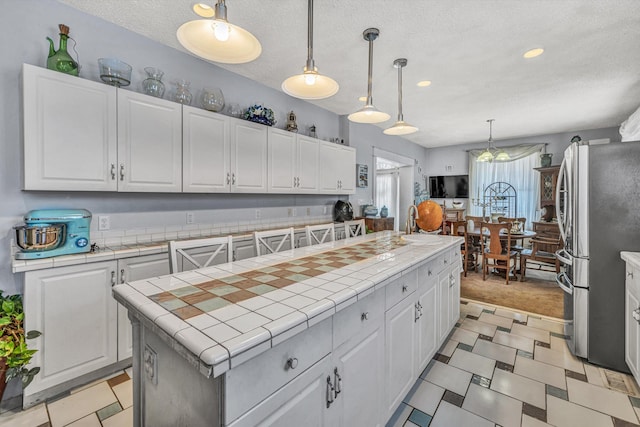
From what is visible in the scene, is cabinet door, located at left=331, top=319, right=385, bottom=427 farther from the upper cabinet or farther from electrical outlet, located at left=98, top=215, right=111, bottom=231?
electrical outlet, located at left=98, top=215, right=111, bottom=231

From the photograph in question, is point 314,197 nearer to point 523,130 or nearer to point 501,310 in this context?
point 501,310

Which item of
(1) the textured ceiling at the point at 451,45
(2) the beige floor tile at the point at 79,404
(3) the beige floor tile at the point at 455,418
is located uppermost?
(1) the textured ceiling at the point at 451,45

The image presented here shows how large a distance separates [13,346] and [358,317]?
1.95 m

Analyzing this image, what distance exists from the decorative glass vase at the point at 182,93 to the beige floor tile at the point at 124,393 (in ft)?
7.67

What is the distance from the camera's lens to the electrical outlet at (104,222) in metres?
2.27

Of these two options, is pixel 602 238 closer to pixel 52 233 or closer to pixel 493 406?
pixel 493 406

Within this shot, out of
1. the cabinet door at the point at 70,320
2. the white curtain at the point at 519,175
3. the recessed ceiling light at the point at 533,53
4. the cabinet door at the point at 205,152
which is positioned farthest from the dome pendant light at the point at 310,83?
the white curtain at the point at 519,175

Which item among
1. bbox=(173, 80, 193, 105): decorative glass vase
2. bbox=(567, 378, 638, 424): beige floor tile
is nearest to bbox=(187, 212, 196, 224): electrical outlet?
bbox=(173, 80, 193, 105): decorative glass vase

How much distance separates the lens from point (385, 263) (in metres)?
1.65

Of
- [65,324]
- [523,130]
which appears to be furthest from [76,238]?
[523,130]

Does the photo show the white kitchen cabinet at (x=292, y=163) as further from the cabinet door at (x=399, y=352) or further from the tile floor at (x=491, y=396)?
the tile floor at (x=491, y=396)

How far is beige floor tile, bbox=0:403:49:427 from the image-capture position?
163 centimetres

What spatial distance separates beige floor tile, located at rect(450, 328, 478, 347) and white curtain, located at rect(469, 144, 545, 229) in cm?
478

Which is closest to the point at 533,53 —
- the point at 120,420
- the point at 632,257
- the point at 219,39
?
the point at 632,257
